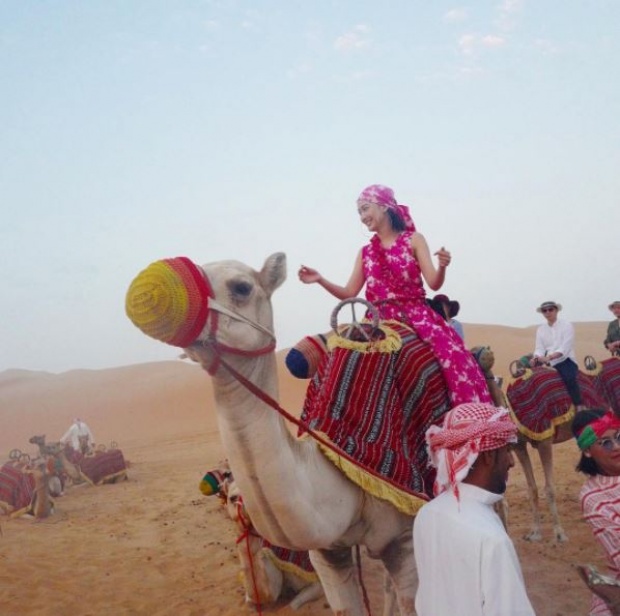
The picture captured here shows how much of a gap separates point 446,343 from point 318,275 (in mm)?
893

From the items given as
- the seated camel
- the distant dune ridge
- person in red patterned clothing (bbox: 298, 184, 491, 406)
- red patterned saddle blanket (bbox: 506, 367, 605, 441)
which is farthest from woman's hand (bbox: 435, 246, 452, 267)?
the distant dune ridge

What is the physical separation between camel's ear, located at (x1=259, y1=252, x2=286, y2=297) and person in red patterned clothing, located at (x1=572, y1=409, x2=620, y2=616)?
2128 millimetres

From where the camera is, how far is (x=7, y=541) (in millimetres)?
8875

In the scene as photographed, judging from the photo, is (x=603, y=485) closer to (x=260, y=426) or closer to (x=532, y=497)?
(x=260, y=426)

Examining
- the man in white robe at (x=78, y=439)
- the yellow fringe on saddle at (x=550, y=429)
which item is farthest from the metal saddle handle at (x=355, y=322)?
the man in white robe at (x=78, y=439)

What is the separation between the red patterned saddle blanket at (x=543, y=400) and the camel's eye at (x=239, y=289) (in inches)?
201

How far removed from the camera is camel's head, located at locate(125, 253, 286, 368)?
97.7 inches

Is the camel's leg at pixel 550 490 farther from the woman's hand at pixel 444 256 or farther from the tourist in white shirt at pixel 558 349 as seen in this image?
the woman's hand at pixel 444 256

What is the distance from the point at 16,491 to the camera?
1063 cm

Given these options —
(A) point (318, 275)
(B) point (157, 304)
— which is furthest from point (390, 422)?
(B) point (157, 304)

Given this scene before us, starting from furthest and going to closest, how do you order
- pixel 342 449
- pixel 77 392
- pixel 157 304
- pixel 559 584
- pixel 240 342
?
pixel 77 392 → pixel 559 584 → pixel 342 449 → pixel 240 342 → pixel 157 304

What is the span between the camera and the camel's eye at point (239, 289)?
9.00 feet

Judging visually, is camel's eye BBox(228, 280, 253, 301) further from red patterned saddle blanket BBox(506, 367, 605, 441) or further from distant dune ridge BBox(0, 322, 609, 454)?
distant dune ridge BBox(0, 322, 609, 454)

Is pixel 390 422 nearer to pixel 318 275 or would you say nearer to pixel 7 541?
pixel 318 275
